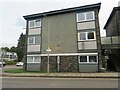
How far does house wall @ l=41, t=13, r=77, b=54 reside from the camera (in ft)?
76.6

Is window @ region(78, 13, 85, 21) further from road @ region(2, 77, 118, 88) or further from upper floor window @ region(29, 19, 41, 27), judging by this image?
road @ region(2, 77, 118, 88)

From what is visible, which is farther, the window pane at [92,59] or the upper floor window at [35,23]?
the upper floor window at [35,23]

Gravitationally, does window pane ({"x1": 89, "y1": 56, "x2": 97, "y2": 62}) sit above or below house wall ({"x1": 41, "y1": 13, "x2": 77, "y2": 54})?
below

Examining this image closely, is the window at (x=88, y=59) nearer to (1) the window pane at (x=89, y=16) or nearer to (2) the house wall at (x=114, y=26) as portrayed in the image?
(1) the window pane at (x=89, y=16)

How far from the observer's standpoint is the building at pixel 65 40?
2196 cm

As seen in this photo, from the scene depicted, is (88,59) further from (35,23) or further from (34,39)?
(35,23)

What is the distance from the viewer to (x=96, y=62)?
21.4m

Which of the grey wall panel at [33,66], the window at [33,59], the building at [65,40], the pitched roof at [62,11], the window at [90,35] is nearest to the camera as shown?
the building at [65,40]

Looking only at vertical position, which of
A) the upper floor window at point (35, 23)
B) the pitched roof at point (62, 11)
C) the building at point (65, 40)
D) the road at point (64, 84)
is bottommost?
the road at point (64, 84)

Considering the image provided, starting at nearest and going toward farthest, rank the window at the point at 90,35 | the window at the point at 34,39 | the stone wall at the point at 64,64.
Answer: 1. the window at the point at 90,35
2. the stone wall at the point at 64,64
3. the window at the point at 34,39

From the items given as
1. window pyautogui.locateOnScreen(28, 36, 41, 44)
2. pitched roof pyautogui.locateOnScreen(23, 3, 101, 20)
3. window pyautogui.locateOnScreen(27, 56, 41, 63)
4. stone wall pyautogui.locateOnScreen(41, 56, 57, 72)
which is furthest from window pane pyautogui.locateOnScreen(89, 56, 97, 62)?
window pyautogui.locateOnScreen(28, 36, 41, 44)

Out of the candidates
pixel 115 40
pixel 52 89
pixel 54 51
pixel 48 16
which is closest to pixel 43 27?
pixel 48 16

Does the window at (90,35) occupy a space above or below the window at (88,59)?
above

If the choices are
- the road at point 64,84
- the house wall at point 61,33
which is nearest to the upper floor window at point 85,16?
the house wall at point 61,33
